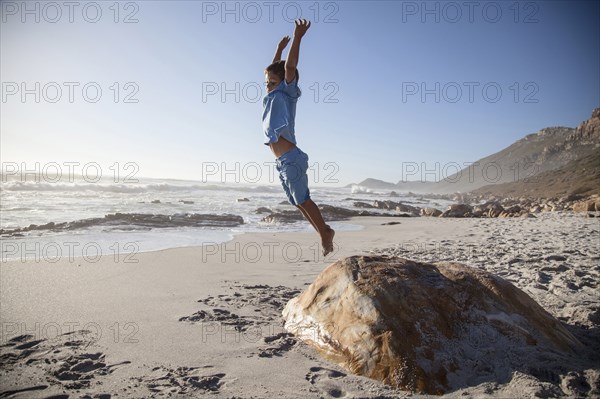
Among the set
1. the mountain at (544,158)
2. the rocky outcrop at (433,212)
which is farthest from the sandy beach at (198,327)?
the mountain at (544,158)

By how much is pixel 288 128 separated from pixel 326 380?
2.06 meters

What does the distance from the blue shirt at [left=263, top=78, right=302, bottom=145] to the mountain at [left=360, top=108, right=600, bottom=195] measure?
30.6 metres

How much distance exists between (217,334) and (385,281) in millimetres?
1335

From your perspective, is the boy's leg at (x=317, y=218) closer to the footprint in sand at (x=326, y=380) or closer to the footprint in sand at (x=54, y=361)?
the footprint in sand at (x=326, y=380)

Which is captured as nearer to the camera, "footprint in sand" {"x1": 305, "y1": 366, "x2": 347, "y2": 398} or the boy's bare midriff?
"footprint in sand" {"x1": 305, "y1": 366, "x2": 347, "y2": 398}

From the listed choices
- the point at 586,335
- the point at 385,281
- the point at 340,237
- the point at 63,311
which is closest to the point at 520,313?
the point at 586,335

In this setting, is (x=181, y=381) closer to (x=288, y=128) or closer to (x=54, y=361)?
(x=54, y=361)

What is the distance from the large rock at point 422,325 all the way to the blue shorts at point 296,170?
2.64ft

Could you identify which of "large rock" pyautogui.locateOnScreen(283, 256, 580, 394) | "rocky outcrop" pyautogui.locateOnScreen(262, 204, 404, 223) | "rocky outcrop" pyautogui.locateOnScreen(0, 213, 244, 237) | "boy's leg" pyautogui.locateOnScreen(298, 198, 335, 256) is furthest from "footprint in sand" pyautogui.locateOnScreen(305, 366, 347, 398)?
"rocky outcrop" pyautogui.locateOnScreen(262, 204, 404, 223)

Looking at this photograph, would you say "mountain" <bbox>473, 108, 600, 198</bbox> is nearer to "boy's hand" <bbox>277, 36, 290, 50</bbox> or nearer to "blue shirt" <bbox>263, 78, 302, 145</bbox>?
"boy's hand" <bbox>277, 36, 290, 50</bbox>

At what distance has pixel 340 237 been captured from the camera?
8.70 meters

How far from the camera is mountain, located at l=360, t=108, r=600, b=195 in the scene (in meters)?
35.4

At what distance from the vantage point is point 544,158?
55.5 metres

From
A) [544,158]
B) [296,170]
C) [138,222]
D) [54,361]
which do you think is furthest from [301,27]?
[544,158]
